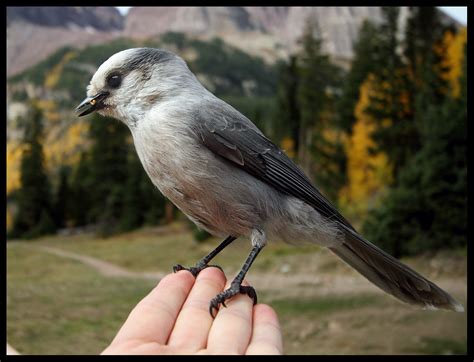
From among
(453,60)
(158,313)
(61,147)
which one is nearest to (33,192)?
(61,147)

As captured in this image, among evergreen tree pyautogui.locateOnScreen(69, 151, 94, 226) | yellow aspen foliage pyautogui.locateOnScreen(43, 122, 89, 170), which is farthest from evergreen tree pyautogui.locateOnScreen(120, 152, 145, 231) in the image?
yellow aspen foliage pyautogui.locateOnScreen(43, 122, 89, 170)

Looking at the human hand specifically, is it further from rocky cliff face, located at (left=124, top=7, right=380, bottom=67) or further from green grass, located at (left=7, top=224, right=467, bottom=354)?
rocky cliff face, located at (left=124, top=7, right=380, bottom=67)

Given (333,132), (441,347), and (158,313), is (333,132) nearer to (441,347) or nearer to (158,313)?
(441,347)

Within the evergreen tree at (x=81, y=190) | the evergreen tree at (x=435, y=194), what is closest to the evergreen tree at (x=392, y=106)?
the evergreen tree at (x=435, y=194)

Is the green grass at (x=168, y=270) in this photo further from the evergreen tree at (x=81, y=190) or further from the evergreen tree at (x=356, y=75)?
the evergreen tree at (x=356, y=75)

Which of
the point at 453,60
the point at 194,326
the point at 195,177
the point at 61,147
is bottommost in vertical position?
the point at 194,326
